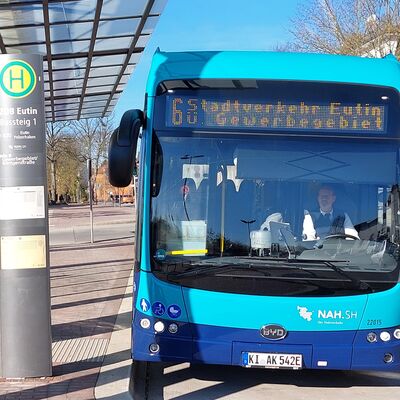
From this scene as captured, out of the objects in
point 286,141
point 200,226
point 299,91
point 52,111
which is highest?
point 52,111

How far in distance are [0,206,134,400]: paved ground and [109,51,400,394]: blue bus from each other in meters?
0.90

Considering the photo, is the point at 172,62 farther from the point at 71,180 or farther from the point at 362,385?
the point at 71,180

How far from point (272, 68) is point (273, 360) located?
245cm

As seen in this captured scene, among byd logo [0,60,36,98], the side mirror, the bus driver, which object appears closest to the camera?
the side mirror

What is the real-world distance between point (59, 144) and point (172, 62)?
46.7 metres

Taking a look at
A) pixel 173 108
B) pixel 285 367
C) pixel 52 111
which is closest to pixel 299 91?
pixel 173 108

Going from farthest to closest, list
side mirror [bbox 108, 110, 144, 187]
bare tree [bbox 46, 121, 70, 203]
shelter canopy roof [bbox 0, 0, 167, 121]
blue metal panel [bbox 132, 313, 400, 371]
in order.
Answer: bare tree [bbox 46, 121, 70, 203] → shelter canopy roof [bbox 0, 0, 167, 121] → blue metal panel [bbox 132, 313, 400, 371] → side mirror [bbox 108, 110, 144, 187]

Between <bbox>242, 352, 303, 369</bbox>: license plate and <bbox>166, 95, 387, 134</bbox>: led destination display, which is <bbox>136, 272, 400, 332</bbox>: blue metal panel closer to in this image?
<bbox>242, 352, 303, 369</bbox>: license plate

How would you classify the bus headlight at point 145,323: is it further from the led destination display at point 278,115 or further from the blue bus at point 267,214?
the led destination display at point 278,115

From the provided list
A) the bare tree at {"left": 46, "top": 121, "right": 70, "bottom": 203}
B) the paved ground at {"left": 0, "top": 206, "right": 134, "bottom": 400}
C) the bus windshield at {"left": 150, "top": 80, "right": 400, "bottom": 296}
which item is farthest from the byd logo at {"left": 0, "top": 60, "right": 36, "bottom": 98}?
the bare tree at {"left": 46, "top": 121, "right": 70, "bottom": 203}

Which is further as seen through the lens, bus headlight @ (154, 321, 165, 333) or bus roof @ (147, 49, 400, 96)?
bus roof @ (147, 49, 400, 96)

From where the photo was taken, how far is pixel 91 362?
5.96 meters

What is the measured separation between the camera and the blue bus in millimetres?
4793

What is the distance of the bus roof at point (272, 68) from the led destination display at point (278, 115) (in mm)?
225
